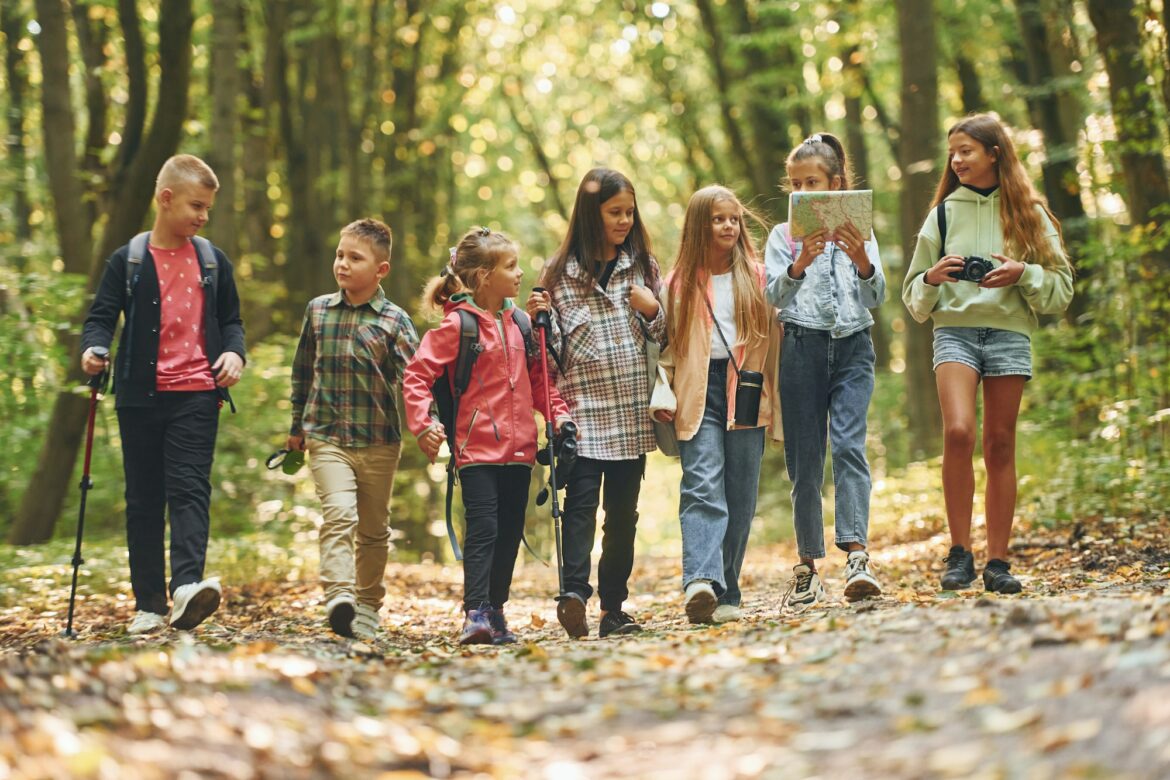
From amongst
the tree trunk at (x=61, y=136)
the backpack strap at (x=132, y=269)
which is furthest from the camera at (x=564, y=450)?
the tree trunk at (x=61, y=136)

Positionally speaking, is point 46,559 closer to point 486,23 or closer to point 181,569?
point 181,569

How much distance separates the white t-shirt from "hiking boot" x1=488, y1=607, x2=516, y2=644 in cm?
177

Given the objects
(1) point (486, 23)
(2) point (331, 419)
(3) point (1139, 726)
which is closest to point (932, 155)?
(2) point (331, 419)

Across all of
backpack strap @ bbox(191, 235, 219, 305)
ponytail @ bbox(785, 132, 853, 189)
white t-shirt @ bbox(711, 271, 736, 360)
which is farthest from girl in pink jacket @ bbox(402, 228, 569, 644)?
ponytail @ bbox(785, 132, 853, 189)

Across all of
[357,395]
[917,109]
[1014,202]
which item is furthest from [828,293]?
[917,109]

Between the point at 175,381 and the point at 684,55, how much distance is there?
1878 centimetres

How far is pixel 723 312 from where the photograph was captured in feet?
22.3

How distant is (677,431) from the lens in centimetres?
670

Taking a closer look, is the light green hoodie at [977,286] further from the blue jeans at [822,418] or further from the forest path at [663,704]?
the forest path at [663,704]

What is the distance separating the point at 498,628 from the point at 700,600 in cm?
109

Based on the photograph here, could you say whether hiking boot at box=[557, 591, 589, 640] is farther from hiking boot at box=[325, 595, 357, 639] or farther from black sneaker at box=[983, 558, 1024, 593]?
black sneaker at box=[983, 558, 1024, 593]

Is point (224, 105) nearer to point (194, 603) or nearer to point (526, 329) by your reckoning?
point (526, 329)

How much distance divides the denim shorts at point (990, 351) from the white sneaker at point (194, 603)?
402 cm

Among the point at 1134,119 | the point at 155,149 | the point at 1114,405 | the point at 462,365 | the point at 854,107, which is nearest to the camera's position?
the point at 462,365
